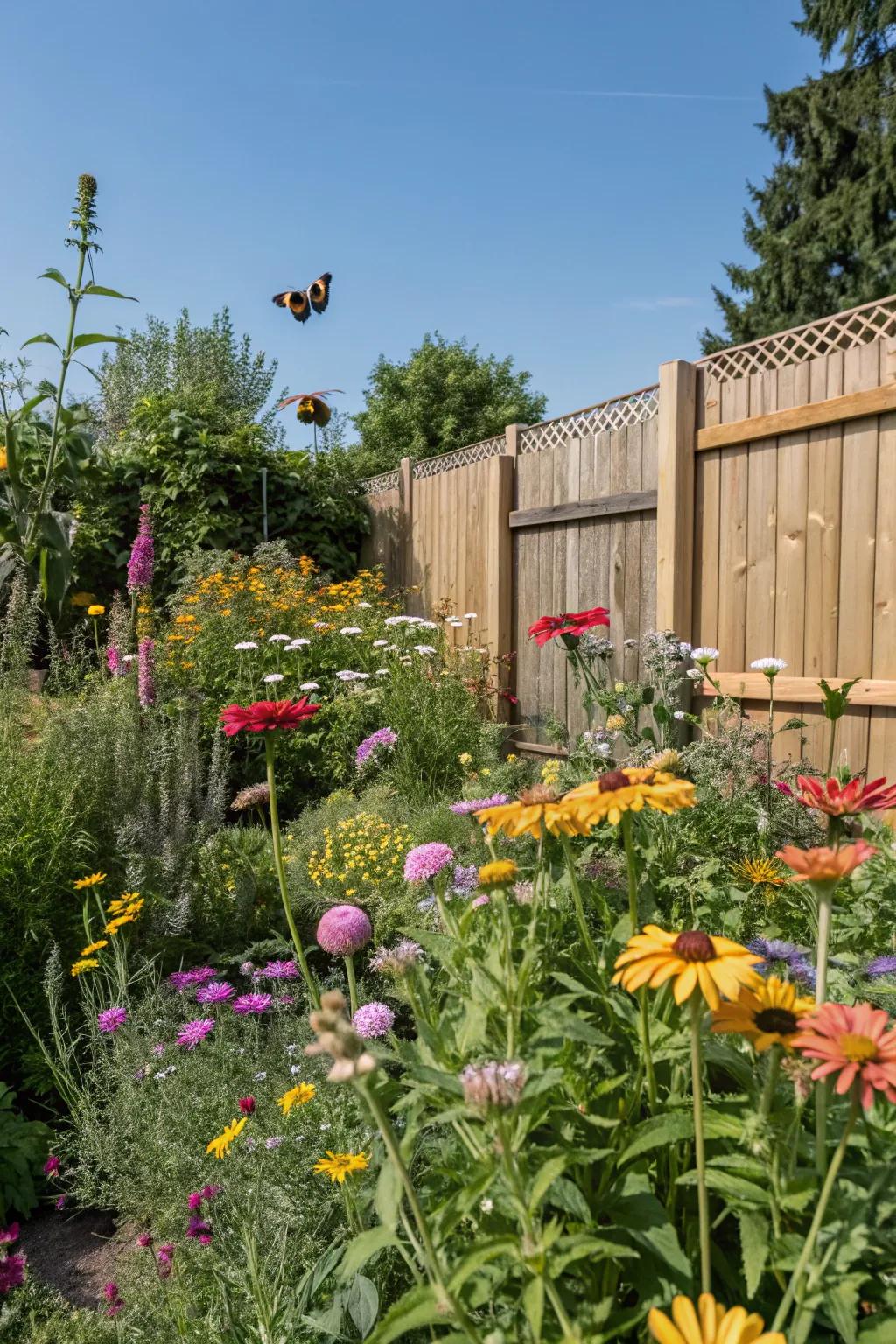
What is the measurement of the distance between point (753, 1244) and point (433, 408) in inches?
620

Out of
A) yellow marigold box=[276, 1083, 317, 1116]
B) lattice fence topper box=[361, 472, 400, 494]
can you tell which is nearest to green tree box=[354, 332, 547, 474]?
lattice fence topper box=[361, 472, 400, 494]

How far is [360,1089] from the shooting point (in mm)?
631

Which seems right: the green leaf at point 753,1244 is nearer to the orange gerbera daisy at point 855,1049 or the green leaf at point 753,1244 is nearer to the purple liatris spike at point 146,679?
the orange gerbera daisy at point 855,1049

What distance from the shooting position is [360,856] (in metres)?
3.25

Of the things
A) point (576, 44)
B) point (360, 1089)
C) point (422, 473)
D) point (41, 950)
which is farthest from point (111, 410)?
point (360, 1089)

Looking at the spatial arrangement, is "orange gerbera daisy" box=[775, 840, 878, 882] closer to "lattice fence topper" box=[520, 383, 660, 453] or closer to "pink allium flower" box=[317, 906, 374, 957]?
"pink allium flower" box=[317, 906, 374, 957]

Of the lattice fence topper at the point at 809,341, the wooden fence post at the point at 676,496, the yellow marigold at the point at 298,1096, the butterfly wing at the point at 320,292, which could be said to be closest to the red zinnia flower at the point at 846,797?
the yellow marigold at the point at 298,1096

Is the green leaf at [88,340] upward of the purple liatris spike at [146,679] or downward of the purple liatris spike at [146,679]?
upward

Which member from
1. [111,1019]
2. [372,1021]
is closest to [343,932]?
[372,1021]

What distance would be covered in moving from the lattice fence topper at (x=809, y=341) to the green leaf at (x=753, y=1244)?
143 inches

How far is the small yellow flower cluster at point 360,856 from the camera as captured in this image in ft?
10.4

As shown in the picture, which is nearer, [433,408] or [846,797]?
[846,797]

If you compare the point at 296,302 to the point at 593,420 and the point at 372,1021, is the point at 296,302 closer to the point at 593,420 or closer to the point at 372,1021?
the point at 593,420

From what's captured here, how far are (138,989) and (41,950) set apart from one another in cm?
30
